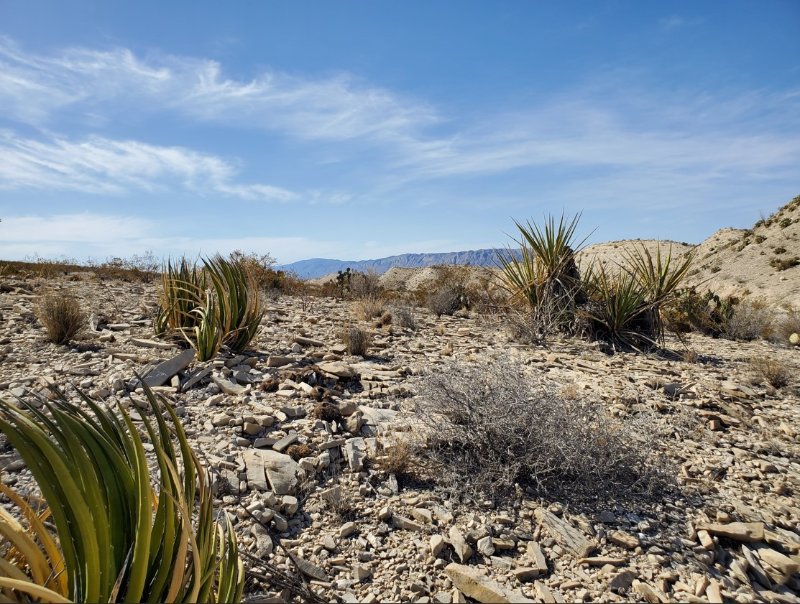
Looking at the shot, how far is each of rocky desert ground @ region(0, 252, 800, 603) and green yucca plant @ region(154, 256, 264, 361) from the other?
27 cm

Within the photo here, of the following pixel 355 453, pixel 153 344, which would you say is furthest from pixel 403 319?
pixel 355 453

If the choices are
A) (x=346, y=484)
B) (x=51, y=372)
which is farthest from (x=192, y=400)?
(x=346, y=484)

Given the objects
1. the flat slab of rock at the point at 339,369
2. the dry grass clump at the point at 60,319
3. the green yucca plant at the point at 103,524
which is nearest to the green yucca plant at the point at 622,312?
the flat slab of rock at the point at 339,369

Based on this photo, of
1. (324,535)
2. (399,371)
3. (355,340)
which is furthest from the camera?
(355,340)

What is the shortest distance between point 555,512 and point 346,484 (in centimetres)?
137

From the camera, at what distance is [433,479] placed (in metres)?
3.25

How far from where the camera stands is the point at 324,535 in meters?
2.74

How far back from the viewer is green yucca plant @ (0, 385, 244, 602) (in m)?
1.44

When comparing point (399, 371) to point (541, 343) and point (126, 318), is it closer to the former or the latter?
point (541, 343)

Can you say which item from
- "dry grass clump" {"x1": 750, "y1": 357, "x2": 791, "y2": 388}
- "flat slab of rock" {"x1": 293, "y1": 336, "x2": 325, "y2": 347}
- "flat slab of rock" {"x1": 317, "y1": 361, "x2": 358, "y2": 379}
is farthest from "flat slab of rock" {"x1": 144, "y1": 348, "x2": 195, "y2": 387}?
"dry grass clump" {"x1": 750, "y1": 357, "x2": 791, "y2": 388}

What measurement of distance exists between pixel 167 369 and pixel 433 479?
3066 mm

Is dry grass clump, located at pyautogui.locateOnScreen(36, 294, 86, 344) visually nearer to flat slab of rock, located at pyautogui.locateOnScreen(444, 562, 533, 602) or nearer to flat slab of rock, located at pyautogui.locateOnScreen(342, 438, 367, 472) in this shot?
flat slab of rock, located at pyautogui.locateOnScreen(342, 438, 367, 472)

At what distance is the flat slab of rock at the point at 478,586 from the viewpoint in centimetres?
226

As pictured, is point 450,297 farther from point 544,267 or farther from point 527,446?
point 527,446
